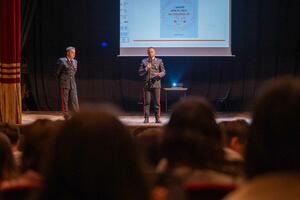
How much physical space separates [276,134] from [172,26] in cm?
883

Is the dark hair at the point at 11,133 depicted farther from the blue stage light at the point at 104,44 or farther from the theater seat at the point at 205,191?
the blue stage light at the point at 104,44

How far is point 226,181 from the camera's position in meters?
1.73

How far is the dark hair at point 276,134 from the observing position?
3.80 feet

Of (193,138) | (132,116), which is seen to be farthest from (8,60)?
(193,138)

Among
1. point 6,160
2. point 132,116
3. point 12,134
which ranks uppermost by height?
point 6,160

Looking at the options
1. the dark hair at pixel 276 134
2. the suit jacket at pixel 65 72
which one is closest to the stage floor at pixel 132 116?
the suit jacket at pixel 65 72

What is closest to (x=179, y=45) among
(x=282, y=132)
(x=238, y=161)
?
(x=238, y=161)

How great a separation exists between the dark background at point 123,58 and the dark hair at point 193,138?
8.52 meters

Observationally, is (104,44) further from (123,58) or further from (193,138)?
(193,138)

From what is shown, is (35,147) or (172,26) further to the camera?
(172,26)

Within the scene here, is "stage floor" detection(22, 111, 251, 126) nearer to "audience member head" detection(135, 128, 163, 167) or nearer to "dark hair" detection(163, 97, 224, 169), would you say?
"audience member head" detection(135, 128, 163, 167)

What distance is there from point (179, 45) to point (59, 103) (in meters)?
2.60

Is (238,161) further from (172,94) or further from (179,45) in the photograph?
(172,94)

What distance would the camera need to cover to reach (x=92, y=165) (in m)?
Answer: 1.11
